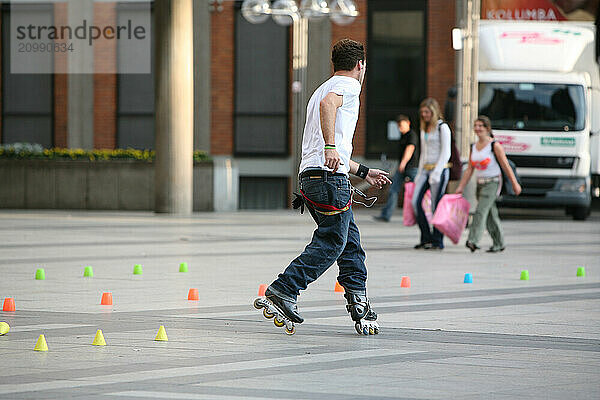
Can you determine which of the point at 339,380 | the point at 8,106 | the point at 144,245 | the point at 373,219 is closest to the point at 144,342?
the point at 339,380

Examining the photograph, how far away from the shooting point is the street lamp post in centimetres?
2581

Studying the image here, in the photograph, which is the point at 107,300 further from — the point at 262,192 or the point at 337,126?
the point at 262,192

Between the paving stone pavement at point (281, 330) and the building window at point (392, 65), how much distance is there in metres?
14.0

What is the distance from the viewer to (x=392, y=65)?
3042 cm

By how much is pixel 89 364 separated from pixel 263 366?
946 millimetres

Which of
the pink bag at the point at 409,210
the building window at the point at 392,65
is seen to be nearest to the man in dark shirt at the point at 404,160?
the pink bag at the point at 409,210

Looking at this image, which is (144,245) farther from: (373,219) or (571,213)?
(571,213)

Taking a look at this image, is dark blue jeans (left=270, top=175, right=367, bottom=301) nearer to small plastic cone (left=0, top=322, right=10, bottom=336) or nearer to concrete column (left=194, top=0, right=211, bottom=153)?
small plastic cone (left=0, top=322, right=10, bottom=336)

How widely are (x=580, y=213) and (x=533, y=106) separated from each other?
2627mm

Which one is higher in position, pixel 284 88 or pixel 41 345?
pixel 284 88

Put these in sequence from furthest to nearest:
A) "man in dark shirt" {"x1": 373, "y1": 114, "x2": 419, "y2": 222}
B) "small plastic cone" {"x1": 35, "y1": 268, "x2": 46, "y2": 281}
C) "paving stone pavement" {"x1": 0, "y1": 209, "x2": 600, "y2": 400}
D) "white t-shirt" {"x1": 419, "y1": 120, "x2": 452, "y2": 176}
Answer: "man in dark shirt" {"x1": 373, "y1": 114, "x2": 419, "y2": 222} → "white t-shirt" {"x1": 419, "y1": 120, "x2": 452, "y2": 176} → "small plastic cone" {"x1": 35, "y1": 268, "x2": 46, "y2": 281} → "paving stone pavement" {"x1": 0, "y1": 209, "x2": 600, "y2": 400}

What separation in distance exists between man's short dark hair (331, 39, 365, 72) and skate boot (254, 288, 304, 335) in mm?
1569

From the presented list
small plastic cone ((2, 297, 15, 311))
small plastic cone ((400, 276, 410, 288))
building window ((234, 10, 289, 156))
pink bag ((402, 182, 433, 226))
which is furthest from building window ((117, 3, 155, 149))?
small plastic cone ((2, 297, 15, 311))

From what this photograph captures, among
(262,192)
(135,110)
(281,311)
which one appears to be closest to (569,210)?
(262,192)
